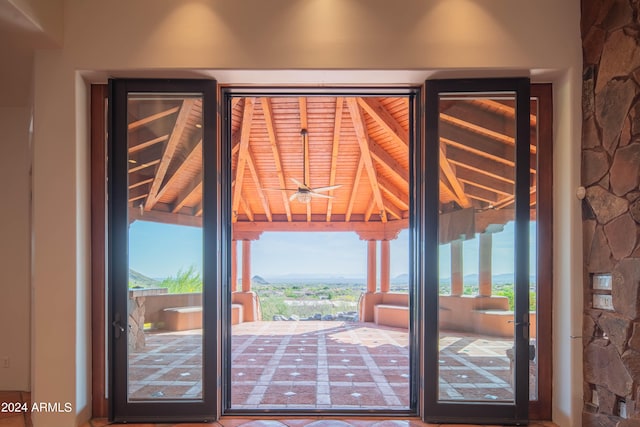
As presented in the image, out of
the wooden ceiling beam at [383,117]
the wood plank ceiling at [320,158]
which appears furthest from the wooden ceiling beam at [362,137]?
the wooden ceiling beam at [383,117]

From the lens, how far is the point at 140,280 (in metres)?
3.55

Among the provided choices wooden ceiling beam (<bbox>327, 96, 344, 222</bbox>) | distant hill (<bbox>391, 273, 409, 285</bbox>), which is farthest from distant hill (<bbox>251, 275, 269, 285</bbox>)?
wooden ceiling beam (<bbox>327, 96, 344, 222</bbox>)

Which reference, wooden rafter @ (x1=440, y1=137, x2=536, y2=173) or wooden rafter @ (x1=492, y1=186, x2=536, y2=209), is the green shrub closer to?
wooden rafter @ (x1=440, y1=137, x2=536, y2=173)

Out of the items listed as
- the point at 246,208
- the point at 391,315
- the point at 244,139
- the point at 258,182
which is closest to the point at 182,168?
the point at 244,139

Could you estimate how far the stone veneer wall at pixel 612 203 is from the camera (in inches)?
111

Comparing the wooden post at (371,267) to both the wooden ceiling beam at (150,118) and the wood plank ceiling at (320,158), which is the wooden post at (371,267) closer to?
the wood plank ceiling at (320,158)

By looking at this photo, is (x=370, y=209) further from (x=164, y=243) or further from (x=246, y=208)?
(x=164, y=243)

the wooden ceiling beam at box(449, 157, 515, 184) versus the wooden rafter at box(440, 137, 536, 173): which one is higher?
the wooden rafter at box(440, 137, 536, 173)

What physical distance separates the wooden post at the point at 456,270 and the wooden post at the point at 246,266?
8.46 meters

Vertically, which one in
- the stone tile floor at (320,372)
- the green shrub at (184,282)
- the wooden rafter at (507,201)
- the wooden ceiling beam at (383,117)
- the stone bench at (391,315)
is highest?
the wooden ceiling beam at (383,117)

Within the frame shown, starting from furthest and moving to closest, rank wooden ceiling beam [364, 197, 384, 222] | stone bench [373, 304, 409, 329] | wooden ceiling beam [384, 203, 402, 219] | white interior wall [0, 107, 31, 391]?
wooden ceiling beam [364, 197, 384, 222] < wooden ceiling beam [384, 203, 402, 219] < stone bench [373, 304, 409, 329] < white interior wall [0, 107, 31, 391]

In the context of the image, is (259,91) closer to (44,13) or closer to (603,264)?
(44,13)

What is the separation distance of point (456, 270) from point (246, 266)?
8.56m

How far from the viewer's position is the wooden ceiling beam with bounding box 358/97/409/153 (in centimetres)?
681
